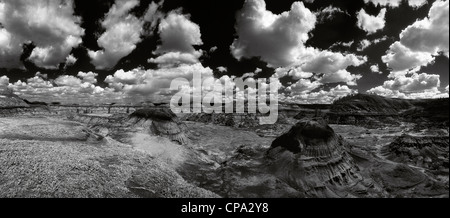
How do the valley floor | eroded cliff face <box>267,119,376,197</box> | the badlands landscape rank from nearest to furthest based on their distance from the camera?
1. the badlands landscape
2. the valley floor
3. eroded cliff face <box>267,119,376,197</box>

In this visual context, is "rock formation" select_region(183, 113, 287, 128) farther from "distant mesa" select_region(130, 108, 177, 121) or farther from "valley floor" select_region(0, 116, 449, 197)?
"valley floor" select_region(0, 116, 449, 197)

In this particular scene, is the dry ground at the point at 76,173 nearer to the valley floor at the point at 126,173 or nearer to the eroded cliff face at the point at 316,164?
the valley floor at the point at 126,173

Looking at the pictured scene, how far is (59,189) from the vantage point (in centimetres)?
1438

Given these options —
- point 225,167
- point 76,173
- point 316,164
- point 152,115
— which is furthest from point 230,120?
point 76,173

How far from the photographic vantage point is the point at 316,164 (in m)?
31.2

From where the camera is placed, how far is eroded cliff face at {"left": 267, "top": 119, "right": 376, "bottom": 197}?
28.6 meters

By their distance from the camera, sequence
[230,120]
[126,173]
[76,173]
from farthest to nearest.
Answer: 1. [230,120]
2. [126,173]
3. [76,173]

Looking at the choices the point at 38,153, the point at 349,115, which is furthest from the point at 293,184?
the point at 349,115

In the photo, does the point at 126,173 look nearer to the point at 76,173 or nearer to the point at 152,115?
the point at 76,173

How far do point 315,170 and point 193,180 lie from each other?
52.6ft

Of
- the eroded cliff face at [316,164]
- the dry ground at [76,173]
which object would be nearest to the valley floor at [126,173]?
the dry ground at [76,173]

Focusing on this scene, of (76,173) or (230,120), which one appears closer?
(76,173)


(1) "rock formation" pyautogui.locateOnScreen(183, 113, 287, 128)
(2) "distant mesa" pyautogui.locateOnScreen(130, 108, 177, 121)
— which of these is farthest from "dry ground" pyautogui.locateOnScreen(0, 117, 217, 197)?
(1) "rock formation" pyautogui.locateOnScreen(183, 113, 287, 128)
